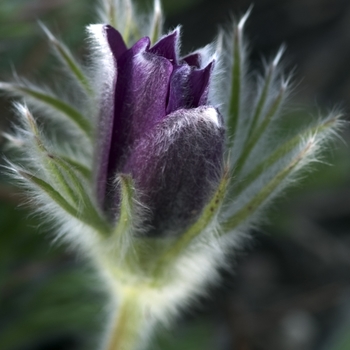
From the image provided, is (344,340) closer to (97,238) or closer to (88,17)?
(97,238)

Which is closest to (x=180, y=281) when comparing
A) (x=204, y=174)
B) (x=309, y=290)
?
(x=204, y=174)

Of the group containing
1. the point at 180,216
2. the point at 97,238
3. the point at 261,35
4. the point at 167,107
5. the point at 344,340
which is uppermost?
the point at 167,107

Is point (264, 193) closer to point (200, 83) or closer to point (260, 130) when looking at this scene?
point (260, 130)

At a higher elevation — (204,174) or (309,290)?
(204,174)

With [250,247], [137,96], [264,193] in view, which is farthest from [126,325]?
[137,96]

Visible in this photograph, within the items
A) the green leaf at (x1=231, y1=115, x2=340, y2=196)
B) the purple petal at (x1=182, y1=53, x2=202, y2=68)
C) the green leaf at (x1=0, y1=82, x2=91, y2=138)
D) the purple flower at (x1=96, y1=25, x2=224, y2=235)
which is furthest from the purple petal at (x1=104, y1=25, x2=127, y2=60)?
the green leaf at (x1=231, y1=115, x2=340, y2=196)

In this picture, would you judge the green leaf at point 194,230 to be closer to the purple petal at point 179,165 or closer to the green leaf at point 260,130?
the purple petal at point 179,165

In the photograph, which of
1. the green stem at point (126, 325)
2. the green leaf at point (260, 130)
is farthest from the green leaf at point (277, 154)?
the green stem at point (126, 325)
